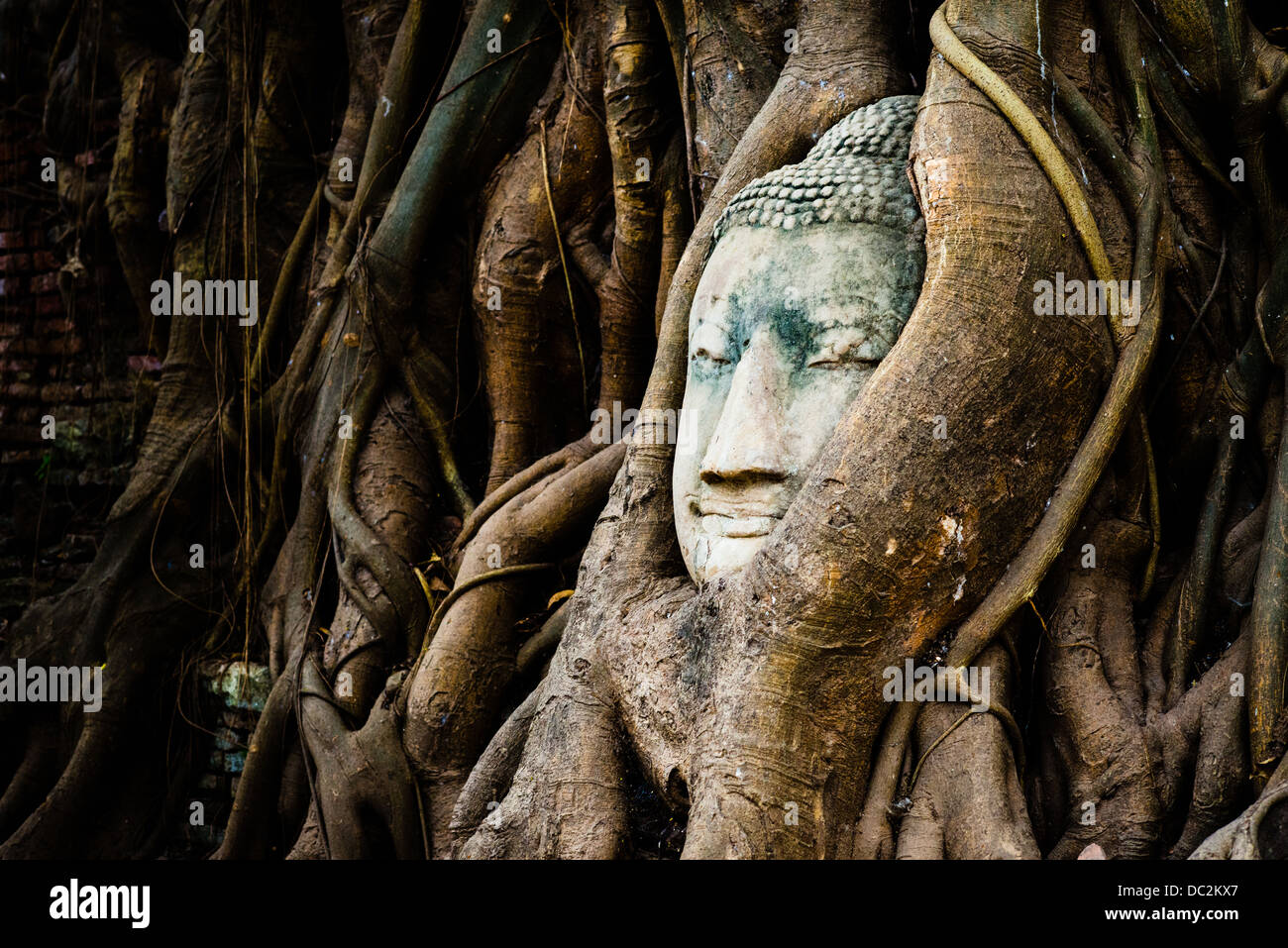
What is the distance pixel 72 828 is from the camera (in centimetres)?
400

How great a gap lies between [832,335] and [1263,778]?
977 mm

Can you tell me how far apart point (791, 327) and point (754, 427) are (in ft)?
0.64

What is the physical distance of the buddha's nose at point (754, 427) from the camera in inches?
88.7

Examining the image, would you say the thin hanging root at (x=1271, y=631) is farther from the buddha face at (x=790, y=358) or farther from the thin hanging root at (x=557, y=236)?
the thin hanging root at (x=557, y=236)

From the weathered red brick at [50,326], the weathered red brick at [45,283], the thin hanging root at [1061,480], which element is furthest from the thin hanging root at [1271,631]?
the weathered red brick at [45,283]

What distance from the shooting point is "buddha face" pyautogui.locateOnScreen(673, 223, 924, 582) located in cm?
226

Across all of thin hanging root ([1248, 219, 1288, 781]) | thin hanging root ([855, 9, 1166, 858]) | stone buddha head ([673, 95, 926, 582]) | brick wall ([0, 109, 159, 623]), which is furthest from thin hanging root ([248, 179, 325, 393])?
thin hanging root ([1248, 219, 1288, 781])

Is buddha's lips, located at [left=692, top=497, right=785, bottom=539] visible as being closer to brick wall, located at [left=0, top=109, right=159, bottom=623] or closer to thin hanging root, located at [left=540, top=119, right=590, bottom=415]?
thin hanging root, located at [left=540, top=119, right=590, bottom=415]

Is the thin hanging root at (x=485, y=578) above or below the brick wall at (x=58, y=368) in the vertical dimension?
below

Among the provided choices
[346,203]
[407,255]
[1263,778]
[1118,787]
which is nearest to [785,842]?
[1118,787]

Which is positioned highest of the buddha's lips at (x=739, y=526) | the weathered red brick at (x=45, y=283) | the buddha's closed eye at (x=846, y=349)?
the weathered red brick at (x=45, y=283)

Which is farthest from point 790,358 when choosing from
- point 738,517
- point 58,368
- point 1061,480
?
point 58,368

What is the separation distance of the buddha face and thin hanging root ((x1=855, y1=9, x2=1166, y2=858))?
0.27 m

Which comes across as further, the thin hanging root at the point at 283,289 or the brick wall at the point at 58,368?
the brick wall at the point at 58,368
